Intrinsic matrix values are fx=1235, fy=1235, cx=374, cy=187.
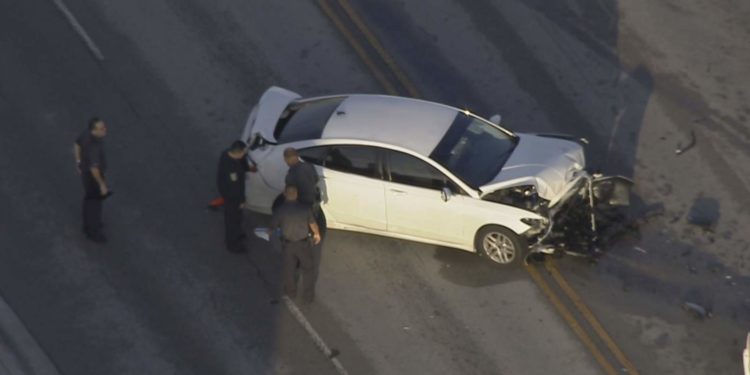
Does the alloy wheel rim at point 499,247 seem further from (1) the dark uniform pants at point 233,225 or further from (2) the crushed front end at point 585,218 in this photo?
(1) the dark uniform pants at point 233,225

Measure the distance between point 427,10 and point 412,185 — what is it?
566 centimetres

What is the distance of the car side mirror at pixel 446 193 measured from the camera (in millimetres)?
15070

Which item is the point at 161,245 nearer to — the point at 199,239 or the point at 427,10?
the point at 199,239

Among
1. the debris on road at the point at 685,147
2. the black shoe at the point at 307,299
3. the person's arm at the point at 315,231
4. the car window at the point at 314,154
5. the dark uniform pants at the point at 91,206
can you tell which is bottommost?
the debris on road at the point at 685,147

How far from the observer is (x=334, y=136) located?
50.6 ft

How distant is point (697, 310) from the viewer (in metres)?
14.9

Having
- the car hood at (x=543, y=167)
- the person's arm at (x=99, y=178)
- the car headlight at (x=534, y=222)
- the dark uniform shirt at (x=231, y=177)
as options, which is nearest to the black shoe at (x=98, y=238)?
the person's arm at (x=99, y=178)

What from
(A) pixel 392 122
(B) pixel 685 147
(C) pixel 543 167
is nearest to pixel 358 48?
(A) pixel 392 122

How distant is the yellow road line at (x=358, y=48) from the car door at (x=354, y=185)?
3.40 m

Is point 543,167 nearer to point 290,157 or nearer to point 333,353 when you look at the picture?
point 290,157

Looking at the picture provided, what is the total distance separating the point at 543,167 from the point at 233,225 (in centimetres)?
395

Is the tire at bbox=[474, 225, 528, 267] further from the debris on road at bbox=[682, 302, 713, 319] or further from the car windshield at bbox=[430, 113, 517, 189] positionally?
the debris on road at bbox=[682, 302, 713, 319]

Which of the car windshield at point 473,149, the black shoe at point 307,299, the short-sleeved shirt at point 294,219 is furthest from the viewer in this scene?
the car windshield at point 473,149

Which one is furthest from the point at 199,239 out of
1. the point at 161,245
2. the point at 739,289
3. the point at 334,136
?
the point at 739,289
